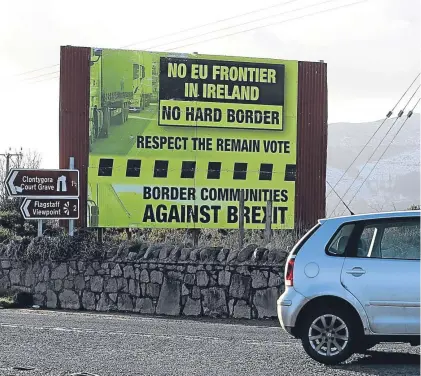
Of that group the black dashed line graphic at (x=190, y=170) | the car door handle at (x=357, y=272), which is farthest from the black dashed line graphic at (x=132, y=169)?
the car door handle at (x=357, y=272)

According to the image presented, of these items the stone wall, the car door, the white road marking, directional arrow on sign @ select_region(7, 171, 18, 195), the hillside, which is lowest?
the white road marking

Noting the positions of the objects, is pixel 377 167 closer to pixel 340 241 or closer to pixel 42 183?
pixel 42 183

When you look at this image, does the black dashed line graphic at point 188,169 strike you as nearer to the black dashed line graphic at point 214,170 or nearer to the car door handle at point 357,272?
the black dashed line graphic at point 214,170

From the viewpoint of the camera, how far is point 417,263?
9.80 metres

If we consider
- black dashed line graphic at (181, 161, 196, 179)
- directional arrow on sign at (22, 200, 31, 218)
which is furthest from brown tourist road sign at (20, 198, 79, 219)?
black dashed line graphic at (181, 161, 196, 179)

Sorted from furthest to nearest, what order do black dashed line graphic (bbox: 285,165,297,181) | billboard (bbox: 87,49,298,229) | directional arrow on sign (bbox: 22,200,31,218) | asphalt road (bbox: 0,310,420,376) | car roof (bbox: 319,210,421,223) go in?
black dashed line graphic (bbox: 285,165,297,181) < billboard (bbox: 87,49,298,229) < directional arrow on sign (bbox: 22,200,31,218) < car roof (bbox: 319,210,421,223) < asphalt road (bbox: 0,310,420,376)

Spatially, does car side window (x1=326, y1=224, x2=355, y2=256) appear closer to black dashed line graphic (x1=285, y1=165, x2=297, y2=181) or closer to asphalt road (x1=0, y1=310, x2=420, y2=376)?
asphalt road (x1=0, y1=310, x2=420, y2=376)

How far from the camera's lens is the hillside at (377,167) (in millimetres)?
96688

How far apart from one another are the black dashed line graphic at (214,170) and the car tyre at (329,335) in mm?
12987

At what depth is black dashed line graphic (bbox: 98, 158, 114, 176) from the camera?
22.6 meters

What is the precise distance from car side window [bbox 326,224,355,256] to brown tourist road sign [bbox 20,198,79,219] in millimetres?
12119

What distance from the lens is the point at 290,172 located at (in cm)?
2345

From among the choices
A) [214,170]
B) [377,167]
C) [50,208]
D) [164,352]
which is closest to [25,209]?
[50,208]

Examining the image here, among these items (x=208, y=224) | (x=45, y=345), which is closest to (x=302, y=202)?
(x=208, y=224)
